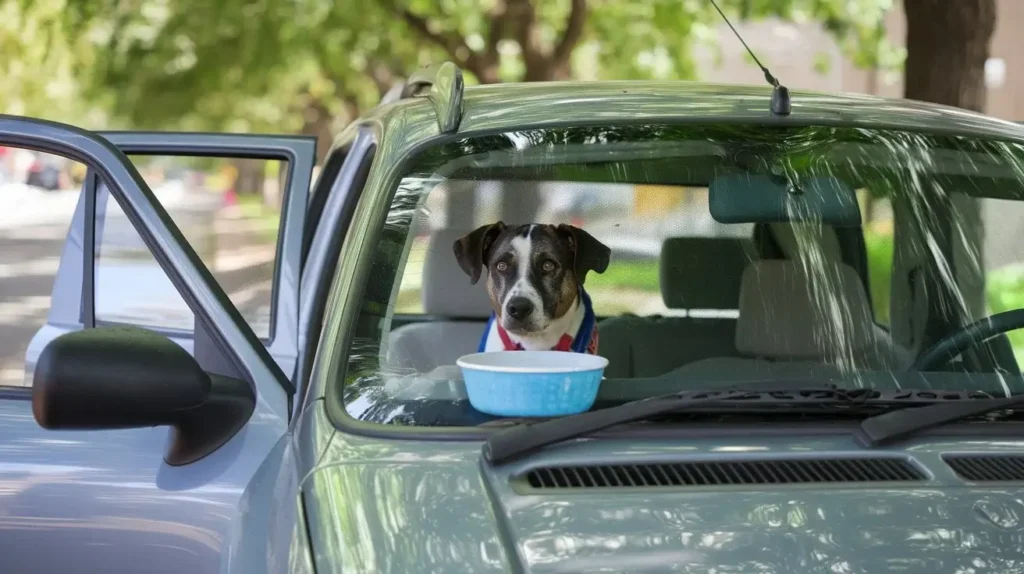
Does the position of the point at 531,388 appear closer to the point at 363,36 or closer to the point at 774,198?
the point at 774,198

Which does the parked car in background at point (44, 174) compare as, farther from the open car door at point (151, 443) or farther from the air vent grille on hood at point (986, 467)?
the air vent grille on hood at point (986, 467)

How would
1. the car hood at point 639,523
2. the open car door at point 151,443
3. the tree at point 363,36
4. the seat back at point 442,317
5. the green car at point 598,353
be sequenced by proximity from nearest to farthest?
the car hood at point 639,523 → the green car at point 598,353 → the open car door at point 151,443 → the seat back at point 442,317 → the tree at point 363,36

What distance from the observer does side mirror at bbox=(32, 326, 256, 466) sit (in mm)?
2377

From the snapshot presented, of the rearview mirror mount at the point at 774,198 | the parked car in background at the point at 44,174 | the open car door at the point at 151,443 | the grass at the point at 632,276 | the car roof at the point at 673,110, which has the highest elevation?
the car roof at the point at 673,110

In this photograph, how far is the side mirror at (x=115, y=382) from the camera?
93.6 inches

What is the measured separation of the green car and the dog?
0.02 m

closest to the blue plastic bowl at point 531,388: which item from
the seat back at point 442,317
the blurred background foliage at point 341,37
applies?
the seat back at point 442,317

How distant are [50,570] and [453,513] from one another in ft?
3.83

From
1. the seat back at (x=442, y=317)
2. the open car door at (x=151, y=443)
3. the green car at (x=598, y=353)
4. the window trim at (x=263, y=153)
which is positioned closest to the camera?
the green car at (x=598, y=353)

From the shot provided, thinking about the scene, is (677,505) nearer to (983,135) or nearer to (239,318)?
(239,318)

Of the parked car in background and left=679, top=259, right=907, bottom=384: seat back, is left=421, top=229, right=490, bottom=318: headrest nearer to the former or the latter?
left=679, top=259, right=907, bottom=384: seat back

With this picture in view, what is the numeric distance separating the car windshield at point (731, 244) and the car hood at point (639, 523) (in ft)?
1.59

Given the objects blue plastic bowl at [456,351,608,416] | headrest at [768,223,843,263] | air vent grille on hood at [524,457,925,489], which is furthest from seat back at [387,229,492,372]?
headrest at [768,223,843,263]

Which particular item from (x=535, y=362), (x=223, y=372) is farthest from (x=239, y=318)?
(x=535, y=362)
